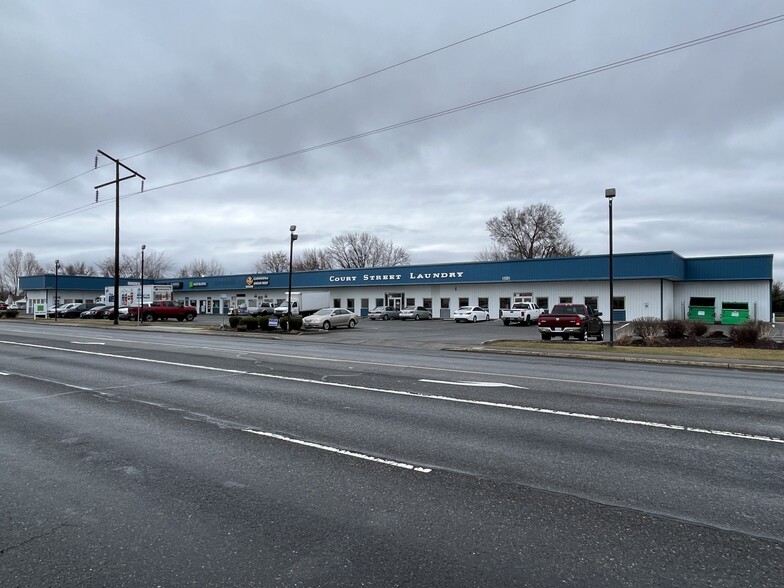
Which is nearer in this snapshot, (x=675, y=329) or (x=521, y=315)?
(x=675, y=329)

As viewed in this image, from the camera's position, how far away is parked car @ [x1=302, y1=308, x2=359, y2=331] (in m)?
35.0

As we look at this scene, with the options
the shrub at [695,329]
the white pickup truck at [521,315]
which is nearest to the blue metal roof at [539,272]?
the white pickup truck at [521,315]

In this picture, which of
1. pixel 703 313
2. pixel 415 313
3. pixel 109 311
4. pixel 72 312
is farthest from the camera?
pixel 72 312

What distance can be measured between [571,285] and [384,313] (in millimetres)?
17829

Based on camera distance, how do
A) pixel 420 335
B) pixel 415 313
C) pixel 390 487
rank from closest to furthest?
pixel 390 487 < pixel 420 335 < pixel 415 313

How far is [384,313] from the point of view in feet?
167

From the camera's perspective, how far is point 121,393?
931cm

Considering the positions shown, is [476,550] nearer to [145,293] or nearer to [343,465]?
[343,465]

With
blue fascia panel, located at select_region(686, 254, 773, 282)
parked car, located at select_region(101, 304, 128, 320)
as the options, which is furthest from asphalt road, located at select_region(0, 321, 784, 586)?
parked car, located at select_region(101, 304, 128, 320)

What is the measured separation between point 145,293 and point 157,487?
49326 millimetres

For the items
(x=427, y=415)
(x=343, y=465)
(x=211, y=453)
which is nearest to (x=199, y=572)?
(x=343, y=465)

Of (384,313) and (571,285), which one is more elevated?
(571,285)

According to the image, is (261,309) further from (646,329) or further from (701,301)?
(701,301)

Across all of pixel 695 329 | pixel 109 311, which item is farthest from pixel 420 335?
pixel 109 311
